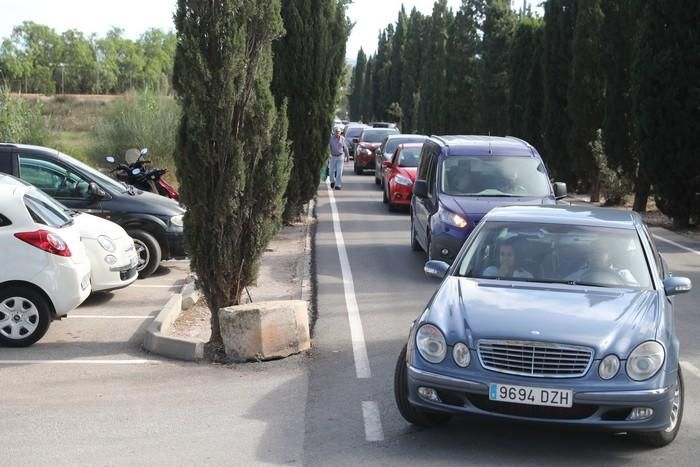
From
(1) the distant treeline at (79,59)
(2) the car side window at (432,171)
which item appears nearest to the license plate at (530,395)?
(2) the car side window at (432,171)

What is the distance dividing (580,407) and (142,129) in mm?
22126

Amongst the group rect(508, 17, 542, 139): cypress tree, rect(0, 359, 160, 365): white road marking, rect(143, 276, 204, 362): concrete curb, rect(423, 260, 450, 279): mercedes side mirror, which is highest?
rect(508, 17, 542, 139): cypress tree

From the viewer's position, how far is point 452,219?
519 inches

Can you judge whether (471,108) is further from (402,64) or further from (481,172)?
(481,172)

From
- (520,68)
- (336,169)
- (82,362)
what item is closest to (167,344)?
(82,362)

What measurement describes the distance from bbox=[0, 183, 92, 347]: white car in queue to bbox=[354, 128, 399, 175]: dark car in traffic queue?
27424 mm

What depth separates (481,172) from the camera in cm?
1420

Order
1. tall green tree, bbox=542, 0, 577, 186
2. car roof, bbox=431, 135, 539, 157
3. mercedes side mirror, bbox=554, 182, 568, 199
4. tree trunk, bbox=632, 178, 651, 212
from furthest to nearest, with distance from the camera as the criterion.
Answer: tall green tree, bbox=542, 0, 577, 186
tree trunk, bbox=632, 178, 651, 212
car roof, bbox=431, 135, 539, 157
mercedes side mirror, bbox=554, 182, 568, 199

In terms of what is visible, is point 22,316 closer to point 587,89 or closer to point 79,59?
point 587,89

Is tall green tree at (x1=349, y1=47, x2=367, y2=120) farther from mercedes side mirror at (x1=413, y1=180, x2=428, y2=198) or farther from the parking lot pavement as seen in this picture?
the parking lot pavement

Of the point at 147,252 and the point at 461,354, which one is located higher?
the point at 461,354

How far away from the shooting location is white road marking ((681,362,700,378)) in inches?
336

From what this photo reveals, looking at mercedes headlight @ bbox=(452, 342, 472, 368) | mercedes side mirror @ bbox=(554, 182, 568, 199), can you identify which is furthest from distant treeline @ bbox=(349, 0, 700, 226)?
mercedes headlight @ bbox=(452, 342, 472, 368)

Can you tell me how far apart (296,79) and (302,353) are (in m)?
10.9
